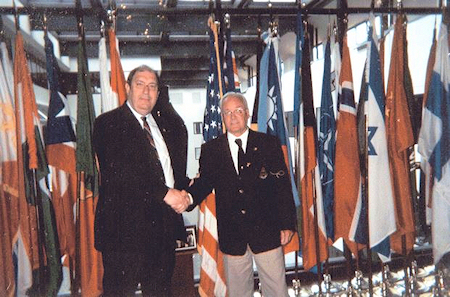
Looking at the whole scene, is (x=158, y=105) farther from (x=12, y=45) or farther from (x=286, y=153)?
(x=12, y=45)

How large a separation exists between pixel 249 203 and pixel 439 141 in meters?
1.30

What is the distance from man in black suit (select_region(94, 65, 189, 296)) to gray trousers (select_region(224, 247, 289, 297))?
352 millimetres

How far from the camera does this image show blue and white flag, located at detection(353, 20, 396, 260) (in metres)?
2.24

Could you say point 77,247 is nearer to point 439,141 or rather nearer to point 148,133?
point 148,133

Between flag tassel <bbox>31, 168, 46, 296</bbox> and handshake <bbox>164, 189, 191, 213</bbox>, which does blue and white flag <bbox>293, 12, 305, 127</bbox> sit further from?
flag tassel <bbox>31, 168, 46, 296</bbox>

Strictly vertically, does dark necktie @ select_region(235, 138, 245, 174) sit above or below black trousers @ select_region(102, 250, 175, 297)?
above

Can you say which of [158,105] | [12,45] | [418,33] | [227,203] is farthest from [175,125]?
[418,33]

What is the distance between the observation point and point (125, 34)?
786 centimetres

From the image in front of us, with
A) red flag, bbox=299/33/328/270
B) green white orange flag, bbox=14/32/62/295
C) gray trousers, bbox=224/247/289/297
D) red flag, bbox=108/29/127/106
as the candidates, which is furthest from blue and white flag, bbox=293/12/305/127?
green white orange flag, bbox=14/32/62/295

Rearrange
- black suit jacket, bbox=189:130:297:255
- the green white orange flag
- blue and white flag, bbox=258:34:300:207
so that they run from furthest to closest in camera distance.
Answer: blue and white flag, bbox=258:34:300:207 < the green white orange flag < black suit jacket, bbox=189:130:297:255

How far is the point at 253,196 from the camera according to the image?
1.92 meters

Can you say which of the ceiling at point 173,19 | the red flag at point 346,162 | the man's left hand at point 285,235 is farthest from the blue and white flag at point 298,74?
the man's left hand at point 285,235

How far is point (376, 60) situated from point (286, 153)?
83 centimetres

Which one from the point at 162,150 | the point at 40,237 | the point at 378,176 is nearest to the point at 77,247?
the point at 40,237
